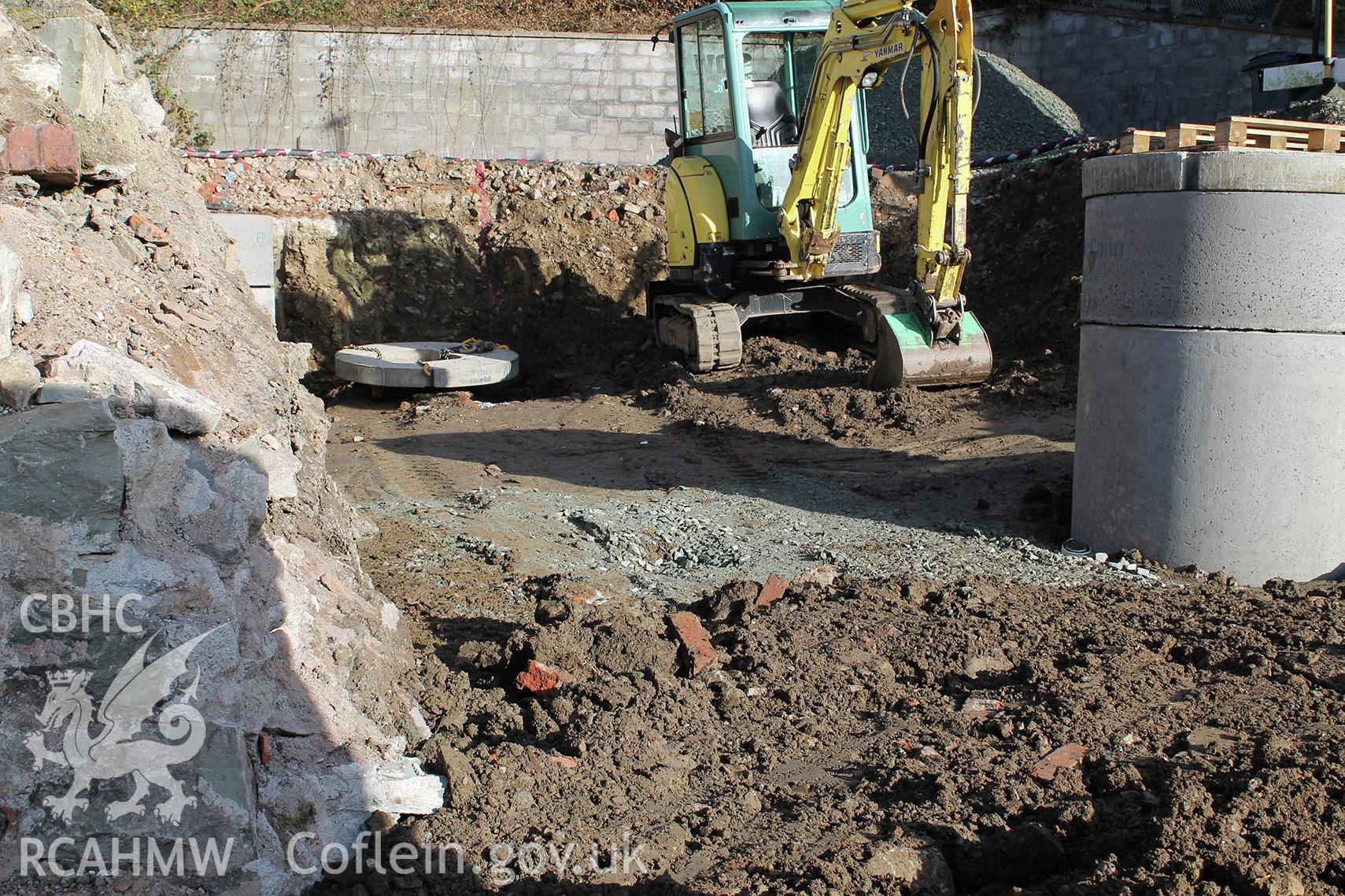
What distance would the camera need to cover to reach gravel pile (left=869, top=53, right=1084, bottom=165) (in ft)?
49.6

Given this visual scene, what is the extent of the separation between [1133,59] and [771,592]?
15.4 meters

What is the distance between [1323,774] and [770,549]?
11.5ft

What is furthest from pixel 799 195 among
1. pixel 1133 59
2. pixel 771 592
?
pixel 1133 59

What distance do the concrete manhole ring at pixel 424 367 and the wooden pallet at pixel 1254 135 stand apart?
724 centimetres

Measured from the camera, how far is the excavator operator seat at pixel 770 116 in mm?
10734

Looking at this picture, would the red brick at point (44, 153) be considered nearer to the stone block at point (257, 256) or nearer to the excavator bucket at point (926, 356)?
the stone block at point (257, 256)

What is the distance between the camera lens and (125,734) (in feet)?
8.98

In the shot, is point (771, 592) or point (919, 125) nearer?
point (771, 592)

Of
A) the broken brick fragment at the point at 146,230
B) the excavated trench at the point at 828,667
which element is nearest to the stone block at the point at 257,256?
the excavated trench at the point at 828,667

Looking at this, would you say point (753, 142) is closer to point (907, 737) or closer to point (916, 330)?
point (916, 330)

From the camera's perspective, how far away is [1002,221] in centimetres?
1321

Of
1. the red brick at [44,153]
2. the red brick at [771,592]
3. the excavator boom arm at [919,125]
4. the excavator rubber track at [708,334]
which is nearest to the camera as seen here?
the red brick at [44,153]

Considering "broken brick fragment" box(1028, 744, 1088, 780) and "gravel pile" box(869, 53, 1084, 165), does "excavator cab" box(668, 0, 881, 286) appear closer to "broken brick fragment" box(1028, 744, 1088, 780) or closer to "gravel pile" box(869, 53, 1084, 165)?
"gravel pile" box(869, 53, 1084, 165)

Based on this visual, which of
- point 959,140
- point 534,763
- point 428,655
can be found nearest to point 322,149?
point 959,140
